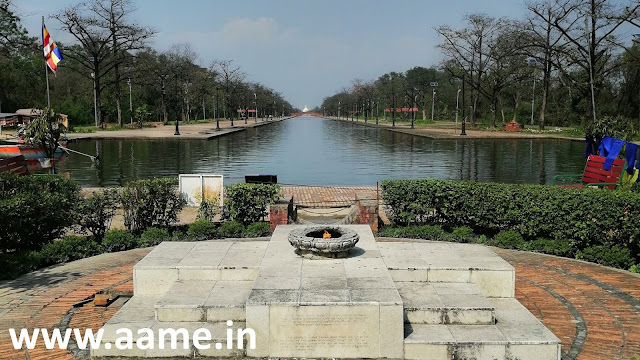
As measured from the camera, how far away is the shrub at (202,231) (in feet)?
30.2

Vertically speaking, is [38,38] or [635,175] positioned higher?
[38,38]

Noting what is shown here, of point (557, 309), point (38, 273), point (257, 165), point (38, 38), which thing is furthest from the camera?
point (38, 38)

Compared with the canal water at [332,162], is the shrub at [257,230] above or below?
below

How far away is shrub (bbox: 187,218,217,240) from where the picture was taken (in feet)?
30.2

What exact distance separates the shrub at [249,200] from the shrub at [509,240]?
12.6 feet

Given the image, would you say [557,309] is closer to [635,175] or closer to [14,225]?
[635,175]

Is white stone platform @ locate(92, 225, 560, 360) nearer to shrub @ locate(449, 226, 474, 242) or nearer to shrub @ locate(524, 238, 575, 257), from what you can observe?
shrub @ locate(524, 238, 575, 257)

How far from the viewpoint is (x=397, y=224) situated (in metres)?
10.0

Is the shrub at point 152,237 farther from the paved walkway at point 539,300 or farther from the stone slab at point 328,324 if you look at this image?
the stone slab at point 328,324

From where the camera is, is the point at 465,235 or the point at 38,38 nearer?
the point at 465,235

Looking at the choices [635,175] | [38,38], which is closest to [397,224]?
[635,175]

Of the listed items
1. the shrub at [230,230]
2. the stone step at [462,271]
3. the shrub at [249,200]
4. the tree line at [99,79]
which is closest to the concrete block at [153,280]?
the stone step at [462,271]

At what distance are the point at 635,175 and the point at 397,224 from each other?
15.8 ft

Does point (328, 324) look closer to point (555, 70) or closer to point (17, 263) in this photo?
point (17, 263)
